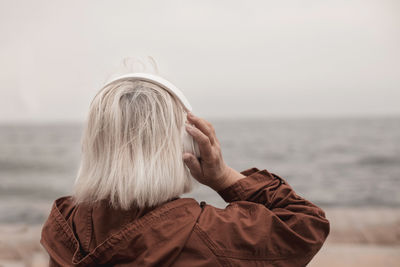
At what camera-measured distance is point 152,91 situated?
2.69ft

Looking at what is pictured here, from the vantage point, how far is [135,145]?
818mm

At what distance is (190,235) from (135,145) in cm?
21

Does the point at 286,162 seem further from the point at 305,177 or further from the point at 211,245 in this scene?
the point at 211,245

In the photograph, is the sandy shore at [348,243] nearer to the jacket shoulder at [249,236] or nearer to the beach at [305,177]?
the beach at [305,177]

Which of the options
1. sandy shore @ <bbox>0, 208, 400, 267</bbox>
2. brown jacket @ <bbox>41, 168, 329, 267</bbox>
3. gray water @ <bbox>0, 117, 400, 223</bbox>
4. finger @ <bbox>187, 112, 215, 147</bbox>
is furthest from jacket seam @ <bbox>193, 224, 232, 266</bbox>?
gray water @ <bbox>0, 117, 400, 223</bbox>

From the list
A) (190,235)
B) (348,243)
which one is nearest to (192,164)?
(190,235)

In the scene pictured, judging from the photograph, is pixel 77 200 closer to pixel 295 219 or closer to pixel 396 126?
pixel 295 219

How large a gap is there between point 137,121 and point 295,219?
38 centimetres

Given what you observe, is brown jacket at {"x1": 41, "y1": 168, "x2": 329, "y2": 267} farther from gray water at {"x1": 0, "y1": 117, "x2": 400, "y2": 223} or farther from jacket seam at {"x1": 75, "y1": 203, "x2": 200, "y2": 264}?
gray water at {"x1": 0, "y1": 117, "x2": 400, "y2": 223}

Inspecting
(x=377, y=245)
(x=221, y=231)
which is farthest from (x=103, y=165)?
(x=377, y=245)

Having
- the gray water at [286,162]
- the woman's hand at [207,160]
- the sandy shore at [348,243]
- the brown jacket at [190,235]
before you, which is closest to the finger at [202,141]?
the woman's hand at [207,160]

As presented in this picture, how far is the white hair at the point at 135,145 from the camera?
2.62ft

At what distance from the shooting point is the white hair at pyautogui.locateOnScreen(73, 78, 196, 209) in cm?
80

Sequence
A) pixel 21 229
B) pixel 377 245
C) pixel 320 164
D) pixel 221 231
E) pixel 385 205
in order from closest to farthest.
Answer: pixel 221 231, pixel 377 245, pixel 21 229, pixel 385 205, pixel 320 164
